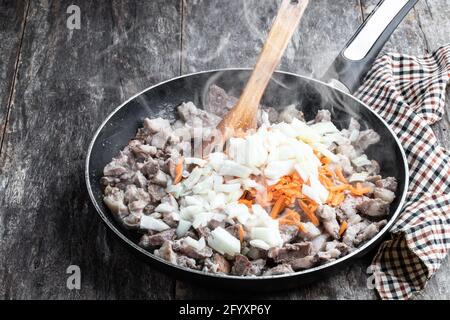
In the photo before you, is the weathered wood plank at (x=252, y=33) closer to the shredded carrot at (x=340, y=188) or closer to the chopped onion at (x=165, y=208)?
the shredded carrot at (x=340, y=188)

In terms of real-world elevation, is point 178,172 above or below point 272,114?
below

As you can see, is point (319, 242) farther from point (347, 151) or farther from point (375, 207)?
point (347, 151)

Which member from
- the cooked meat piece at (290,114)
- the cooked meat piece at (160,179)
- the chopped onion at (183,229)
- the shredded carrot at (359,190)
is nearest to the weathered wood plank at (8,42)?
the cooked meat piece at (160,179)

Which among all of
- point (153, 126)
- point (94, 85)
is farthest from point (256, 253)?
point (94, 85)

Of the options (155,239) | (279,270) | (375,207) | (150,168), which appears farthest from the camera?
(150,168)

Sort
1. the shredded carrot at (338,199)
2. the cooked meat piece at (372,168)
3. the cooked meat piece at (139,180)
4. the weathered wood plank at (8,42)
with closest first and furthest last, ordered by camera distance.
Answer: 1. the shredded carrot at (338,199)
2. the cooked meat piece at (139,180)
3. the cooked meat piece at (372,168)
4. the weathered wood plank at (8,42)

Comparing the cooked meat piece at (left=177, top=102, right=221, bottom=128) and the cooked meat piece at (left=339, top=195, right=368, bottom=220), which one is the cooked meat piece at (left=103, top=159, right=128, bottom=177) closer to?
the cooked meat piece at (left=177, top=102, right=221, bottom=128)

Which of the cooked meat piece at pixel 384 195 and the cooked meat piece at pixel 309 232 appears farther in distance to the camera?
the cooked meat piece at pixel 384 195
